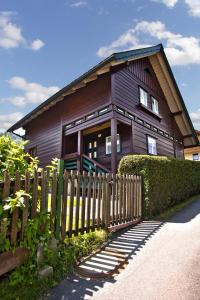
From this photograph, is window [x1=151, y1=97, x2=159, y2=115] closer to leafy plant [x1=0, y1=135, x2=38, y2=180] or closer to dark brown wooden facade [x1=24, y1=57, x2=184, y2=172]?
dark brown wooden facade [x1=24, y1=57, x2=184, y2=172]

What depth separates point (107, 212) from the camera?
18.9ft

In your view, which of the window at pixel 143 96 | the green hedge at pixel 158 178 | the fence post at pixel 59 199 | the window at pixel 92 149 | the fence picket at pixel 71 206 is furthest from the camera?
the window at pixel 92 149

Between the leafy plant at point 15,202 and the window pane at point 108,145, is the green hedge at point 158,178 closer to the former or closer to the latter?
the window pane at point 108,145

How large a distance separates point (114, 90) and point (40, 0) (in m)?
5.19

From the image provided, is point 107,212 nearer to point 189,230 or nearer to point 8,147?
point 189,230

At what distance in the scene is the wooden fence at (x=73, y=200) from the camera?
11.2 ft

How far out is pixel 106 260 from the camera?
4320mm

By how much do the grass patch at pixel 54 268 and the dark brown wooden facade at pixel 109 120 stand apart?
6085 millimetres

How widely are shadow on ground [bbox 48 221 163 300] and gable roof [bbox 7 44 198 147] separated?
7.72m

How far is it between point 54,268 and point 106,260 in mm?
1122

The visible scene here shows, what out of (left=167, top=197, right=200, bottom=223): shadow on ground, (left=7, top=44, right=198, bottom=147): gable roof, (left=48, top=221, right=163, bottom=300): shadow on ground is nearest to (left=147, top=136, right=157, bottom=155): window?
(left=7, top=44, right=198, bottom=147): gable roof

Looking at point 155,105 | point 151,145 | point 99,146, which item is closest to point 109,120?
point 99,146

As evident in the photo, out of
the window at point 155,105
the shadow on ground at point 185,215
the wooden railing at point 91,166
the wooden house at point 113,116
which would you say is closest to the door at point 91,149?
the wooden house at point 113,116

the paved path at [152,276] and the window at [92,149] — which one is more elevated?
the window at [92,149]
